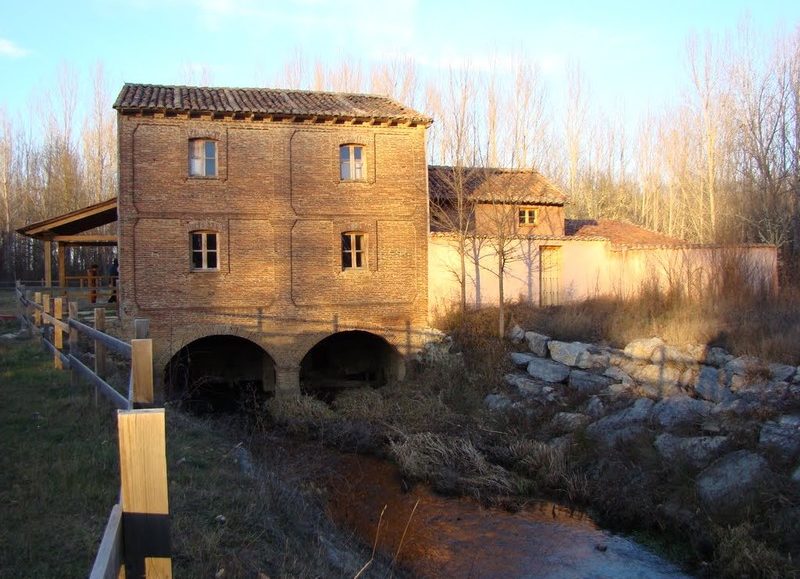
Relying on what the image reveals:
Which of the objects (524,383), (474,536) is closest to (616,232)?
(524,383)

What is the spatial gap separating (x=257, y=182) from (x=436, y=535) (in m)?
11.5

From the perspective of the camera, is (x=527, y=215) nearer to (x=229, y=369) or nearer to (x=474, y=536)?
(x=229, y=369)

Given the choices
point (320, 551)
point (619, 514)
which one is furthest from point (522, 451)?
point (320, 551)

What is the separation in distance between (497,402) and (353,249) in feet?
20.7

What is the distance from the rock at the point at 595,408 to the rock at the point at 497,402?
1.98 m

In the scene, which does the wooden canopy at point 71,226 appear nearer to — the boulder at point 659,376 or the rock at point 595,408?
the rock at point 595,408

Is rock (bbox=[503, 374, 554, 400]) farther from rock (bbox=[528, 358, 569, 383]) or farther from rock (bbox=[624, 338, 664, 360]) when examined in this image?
rock (bbox=[624, 338, 664, 360])

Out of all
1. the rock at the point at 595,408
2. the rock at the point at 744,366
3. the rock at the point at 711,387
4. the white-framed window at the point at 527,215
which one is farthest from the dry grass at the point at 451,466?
the white-framed window at the point at 527,215

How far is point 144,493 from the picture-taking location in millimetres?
2223

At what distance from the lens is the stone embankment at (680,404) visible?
9456mm

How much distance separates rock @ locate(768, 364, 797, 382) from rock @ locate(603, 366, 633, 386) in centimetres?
278

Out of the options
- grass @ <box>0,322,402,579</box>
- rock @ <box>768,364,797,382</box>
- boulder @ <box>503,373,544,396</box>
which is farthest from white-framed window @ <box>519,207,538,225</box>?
grass @ <box>0,322,402,579</box>

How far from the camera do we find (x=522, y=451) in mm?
12375

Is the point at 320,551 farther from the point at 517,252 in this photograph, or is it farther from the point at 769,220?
the point at 769,220
